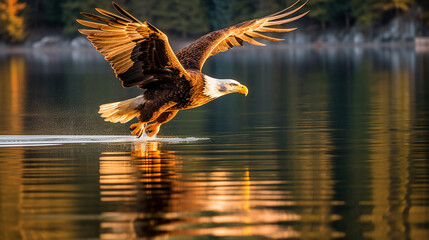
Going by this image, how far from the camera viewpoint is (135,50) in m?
13.1

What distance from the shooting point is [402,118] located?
59.5 ft

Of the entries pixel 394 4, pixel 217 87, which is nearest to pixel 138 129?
pixel 217 87

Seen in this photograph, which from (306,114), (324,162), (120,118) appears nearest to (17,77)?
(306,114)

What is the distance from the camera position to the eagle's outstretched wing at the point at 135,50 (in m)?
12.5

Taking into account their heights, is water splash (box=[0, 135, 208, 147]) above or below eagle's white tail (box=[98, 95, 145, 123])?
below

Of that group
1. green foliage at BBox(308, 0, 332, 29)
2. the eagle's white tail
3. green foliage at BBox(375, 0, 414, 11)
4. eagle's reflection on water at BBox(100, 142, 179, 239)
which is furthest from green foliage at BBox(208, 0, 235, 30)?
eagle's reflection on water at BBox(100, 142, 179, 239)

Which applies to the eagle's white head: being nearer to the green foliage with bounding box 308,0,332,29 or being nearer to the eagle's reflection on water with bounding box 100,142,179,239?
the eagle's reflection on water with bounding box 100,142,179,239

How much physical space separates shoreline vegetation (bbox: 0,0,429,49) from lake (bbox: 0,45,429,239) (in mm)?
67748

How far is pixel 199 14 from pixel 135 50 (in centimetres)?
7757

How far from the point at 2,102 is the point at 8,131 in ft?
27.2

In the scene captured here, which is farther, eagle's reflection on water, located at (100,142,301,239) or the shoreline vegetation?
the shoreline vegetation

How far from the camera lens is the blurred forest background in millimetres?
88750

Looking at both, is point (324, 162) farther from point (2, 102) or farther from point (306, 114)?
point (2, 102)

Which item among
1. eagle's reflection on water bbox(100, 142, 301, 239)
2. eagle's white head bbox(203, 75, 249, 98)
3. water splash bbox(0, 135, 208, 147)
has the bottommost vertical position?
eagle's reflection on water bbox(100, 142, 301, 239)
